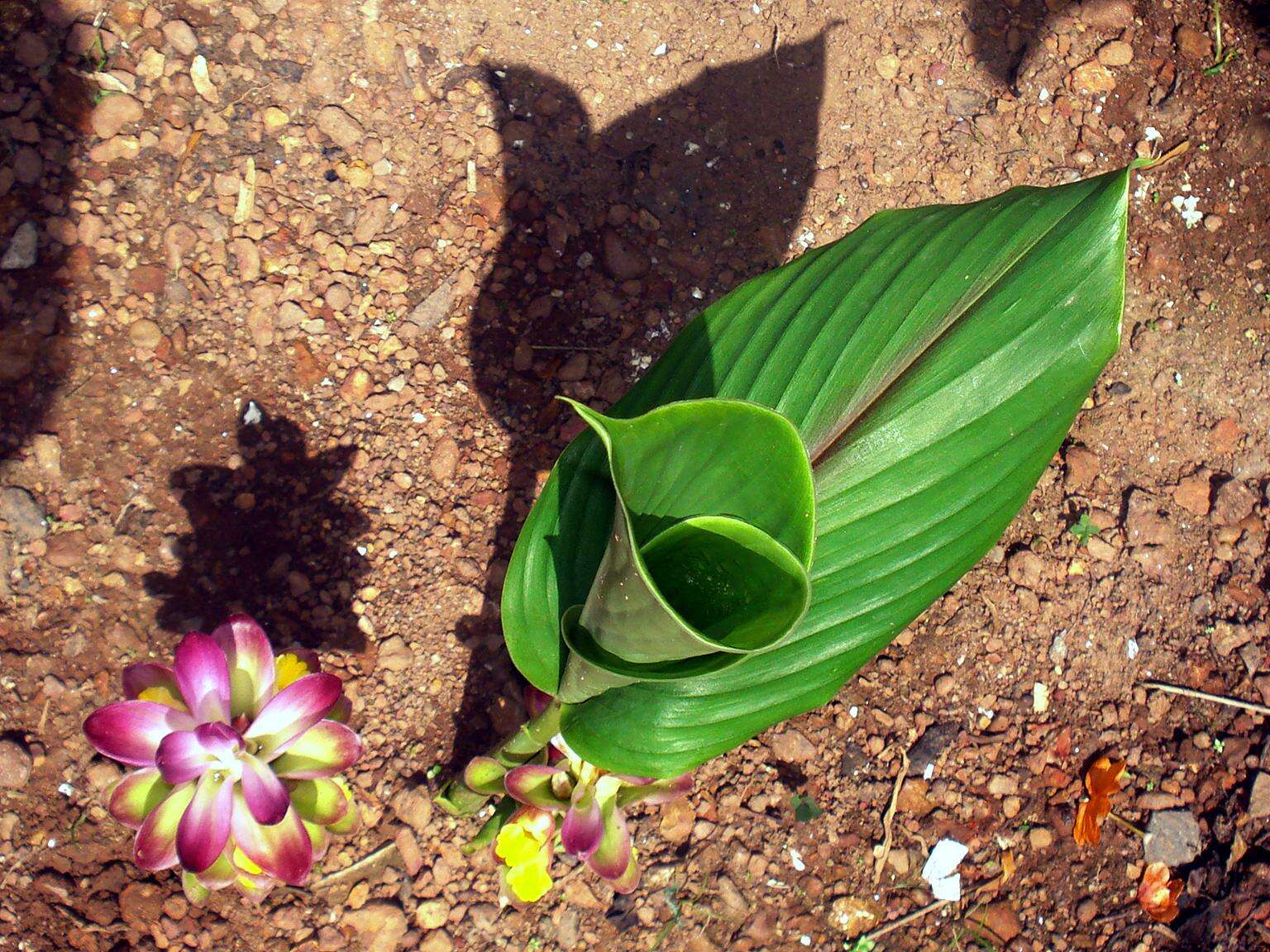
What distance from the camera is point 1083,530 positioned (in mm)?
2018

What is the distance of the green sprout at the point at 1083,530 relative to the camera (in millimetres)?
2014

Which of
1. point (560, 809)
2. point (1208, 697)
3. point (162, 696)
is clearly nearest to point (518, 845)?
point (560, 809)

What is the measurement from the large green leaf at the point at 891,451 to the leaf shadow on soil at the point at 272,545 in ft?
1.99

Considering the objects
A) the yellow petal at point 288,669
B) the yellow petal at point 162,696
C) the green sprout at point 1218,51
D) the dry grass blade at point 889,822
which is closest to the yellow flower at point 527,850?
the yellow petal at point 288,669

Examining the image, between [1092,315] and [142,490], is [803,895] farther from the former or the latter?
[142,490]

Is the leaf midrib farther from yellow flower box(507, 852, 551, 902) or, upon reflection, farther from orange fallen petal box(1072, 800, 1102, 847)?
orange fallen petal box(1072, 800, 1102, 847)

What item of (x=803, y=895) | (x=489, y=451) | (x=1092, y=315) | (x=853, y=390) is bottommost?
(x=803, y=895)

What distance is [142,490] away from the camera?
1.72 m

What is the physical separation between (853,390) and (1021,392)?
208mm

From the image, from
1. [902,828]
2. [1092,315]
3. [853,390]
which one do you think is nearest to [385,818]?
[902,828]

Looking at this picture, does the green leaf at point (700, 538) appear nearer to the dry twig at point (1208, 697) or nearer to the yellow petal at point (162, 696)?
the yellow petal at point (162, 696)

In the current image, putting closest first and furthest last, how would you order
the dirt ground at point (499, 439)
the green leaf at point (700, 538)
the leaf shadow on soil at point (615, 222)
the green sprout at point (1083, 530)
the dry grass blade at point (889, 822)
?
the green leaf at point (700, 538) → the dirt ground at point (499, 439) → the dry grass blade at point (889, 822) → the leaf shadow on soil at point (615, 222) → the green sprout at point (1083, 530)

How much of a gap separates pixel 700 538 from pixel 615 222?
1.28 meters

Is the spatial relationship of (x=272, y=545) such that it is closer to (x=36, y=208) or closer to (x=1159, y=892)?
(x=36, y=208)
